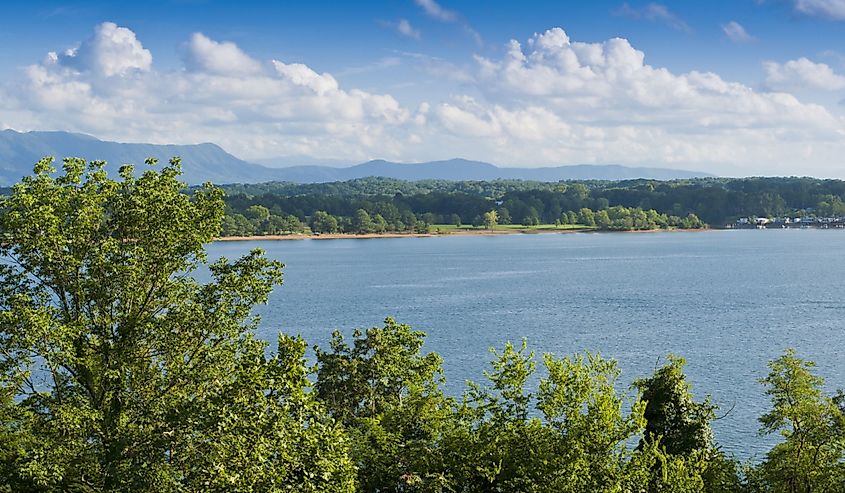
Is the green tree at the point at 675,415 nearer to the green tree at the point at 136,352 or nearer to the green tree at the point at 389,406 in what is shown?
Result: the green tree at the point at 389,406

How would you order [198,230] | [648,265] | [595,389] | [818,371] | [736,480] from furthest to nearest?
[648,265] < [818,371] < [736,480] < [595,389] < [198,230]

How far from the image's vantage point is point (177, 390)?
16.9m

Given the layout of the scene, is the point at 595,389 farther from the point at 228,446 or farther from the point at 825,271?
the point at 825,271

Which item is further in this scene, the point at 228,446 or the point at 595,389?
the point at 595,389

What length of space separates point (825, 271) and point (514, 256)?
5391cm

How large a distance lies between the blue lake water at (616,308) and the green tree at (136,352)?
86.7ft

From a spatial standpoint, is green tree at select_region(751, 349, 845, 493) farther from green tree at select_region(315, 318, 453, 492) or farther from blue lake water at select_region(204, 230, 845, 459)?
blue lake water at select_region(204, 230, 845, 459)

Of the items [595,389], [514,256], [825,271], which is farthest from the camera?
[514,256]

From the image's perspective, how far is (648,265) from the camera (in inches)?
5182

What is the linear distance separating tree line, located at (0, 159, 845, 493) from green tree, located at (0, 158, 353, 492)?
0.11 feet

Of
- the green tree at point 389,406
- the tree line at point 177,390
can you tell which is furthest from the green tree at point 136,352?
the green tree at point 389,406

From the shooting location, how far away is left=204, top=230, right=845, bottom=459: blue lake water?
5247cm

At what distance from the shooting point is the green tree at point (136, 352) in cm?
1485

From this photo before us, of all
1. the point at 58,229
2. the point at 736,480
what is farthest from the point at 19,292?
the point at 736,480
